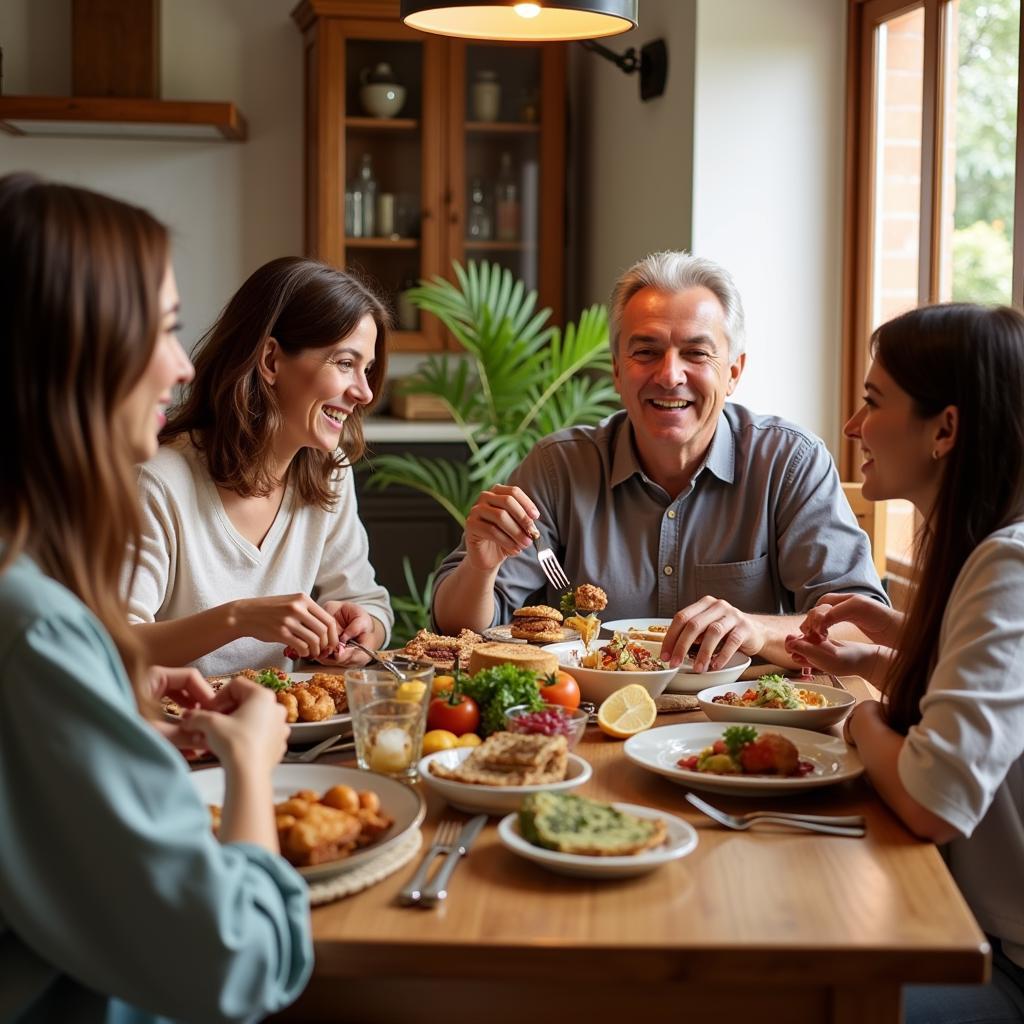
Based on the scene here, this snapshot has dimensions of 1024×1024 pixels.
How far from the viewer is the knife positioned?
118 cm

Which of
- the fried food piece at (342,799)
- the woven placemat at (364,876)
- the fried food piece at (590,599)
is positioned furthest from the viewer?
the fried food piece at (590,599)

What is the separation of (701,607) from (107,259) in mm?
1076

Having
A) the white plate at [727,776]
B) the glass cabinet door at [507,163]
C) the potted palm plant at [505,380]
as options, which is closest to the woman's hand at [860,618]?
the white plate at [727,776]

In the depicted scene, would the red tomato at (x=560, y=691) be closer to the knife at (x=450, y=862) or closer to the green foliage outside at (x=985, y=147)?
the knife at (x=450, y=862)

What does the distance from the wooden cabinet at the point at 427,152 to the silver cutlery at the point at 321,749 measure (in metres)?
3.42

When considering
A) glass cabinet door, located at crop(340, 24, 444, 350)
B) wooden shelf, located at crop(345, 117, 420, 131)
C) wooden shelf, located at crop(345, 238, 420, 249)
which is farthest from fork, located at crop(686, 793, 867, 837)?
wooden shelf, located at crop(345, 117, 420, 131)

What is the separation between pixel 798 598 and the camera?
7.99ft

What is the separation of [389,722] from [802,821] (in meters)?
0.46

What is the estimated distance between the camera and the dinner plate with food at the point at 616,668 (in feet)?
5.93

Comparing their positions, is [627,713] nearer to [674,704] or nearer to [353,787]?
[674,704]


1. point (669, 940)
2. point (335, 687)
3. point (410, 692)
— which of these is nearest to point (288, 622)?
point (335, 687)

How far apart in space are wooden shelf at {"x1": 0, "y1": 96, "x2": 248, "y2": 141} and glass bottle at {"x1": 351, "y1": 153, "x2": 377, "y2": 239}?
1.59 feet

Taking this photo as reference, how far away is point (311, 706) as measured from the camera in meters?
1.68

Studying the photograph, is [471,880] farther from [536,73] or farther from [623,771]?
[536,73]
